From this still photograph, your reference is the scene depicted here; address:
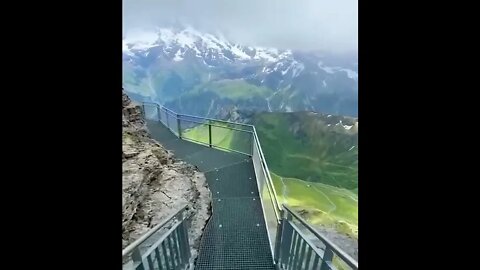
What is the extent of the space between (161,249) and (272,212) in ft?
6.54

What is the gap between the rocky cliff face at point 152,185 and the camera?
179 inches

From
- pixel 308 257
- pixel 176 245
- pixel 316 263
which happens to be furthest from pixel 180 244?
pixel 316 263

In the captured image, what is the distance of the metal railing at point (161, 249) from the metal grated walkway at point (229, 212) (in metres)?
0.77

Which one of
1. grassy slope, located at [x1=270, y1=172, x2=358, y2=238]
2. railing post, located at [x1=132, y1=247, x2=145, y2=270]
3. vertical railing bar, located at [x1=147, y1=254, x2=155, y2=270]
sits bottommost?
grassy slope, located at [x1=270, y1=172, x2=358, y2=238]

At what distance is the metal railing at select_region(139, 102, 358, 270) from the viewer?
198 cm

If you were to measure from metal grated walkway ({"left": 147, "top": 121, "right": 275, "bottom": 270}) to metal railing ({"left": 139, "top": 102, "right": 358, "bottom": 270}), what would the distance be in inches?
7.2

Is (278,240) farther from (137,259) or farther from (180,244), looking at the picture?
(137,259)

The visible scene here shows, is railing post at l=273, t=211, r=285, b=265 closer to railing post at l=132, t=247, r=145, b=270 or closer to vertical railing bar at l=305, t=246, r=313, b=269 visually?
vertical railing bar at l=305, t=246, r=313, b=269

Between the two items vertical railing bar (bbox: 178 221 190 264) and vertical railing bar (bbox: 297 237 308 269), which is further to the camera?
vertical railing bar (bbox: 178 221 190 264)

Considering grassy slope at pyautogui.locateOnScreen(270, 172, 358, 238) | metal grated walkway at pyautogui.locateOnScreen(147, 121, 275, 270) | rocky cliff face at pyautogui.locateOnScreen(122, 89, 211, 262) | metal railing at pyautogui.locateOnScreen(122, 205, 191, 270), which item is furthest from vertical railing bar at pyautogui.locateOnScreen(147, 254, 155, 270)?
grassy slope at pyautogui.locateOnScreen(270, 172, 358, 238)

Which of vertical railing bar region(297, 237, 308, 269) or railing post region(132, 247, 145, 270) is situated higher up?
railing post region(132, 247, 145, 270)

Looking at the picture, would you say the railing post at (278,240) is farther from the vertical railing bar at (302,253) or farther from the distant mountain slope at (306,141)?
the distant mountain slope at (306,141)
